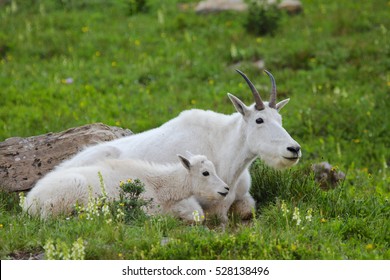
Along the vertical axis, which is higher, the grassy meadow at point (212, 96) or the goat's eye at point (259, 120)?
the goat's eye at point (259, 120)

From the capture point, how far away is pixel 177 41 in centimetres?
2000

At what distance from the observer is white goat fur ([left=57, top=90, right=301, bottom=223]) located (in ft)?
30.3

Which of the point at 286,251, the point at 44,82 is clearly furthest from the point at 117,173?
the point at 44,82

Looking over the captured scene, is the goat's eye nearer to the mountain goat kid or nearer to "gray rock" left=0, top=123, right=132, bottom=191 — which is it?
the mountain goat kid

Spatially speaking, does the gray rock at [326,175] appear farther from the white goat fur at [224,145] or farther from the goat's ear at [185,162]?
the goat's ear at [185,162]

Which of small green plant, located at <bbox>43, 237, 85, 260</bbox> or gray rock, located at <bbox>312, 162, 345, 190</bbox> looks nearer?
small green plant, located at <bbox>43, 237, 85, 260</bbox>

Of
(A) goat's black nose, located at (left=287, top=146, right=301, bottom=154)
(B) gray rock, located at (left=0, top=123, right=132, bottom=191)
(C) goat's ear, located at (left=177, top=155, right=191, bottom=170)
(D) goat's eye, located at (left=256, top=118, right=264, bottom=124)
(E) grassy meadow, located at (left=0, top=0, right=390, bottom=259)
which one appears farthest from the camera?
(B) gray rock, located at (left=0, top=123, right=132, bottom=191)

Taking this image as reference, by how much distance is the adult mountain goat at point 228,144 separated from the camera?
9.23 meters

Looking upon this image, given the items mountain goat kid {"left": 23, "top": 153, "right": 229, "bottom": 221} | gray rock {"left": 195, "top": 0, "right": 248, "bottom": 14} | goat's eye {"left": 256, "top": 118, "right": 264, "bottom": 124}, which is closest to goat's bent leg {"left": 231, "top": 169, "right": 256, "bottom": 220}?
mountain goat kid {"left": 23, "top": 153, "right": 229, "bottom": 221}

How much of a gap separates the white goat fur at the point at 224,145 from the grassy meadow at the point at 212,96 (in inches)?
16.1

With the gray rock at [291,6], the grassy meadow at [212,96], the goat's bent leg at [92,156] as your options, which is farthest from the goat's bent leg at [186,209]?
→ the gray rock at [291,6]

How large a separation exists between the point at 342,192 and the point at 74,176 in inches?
144

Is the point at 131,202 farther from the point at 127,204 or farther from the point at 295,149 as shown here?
the point at 295,149

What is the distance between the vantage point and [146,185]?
361 inches
